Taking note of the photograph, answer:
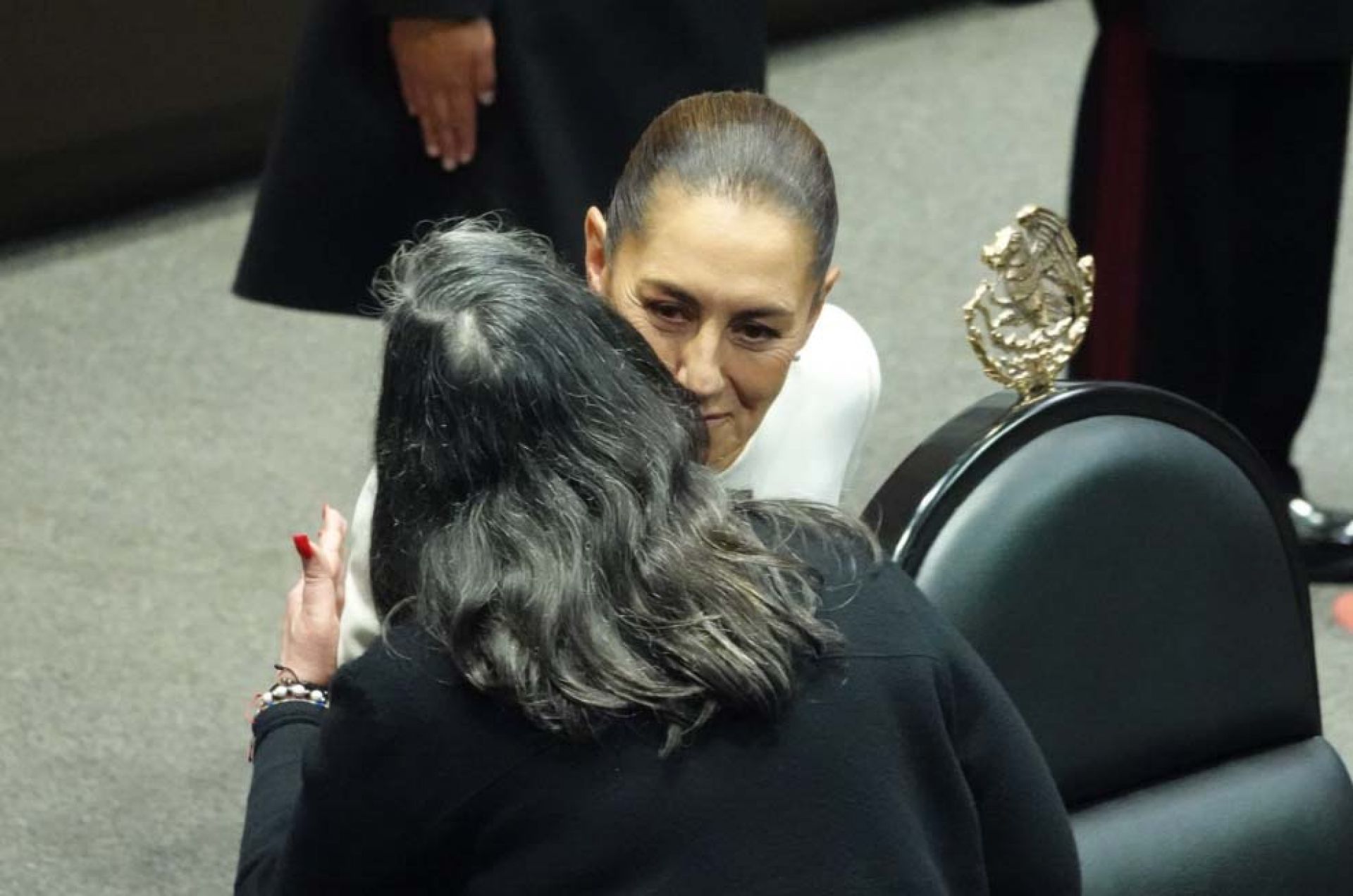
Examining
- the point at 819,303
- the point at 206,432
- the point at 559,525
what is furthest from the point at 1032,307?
the point at 206,432

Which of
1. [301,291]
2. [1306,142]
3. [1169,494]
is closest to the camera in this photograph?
[1169,494]

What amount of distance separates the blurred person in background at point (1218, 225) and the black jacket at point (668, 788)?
156cm

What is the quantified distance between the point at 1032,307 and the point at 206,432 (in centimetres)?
196

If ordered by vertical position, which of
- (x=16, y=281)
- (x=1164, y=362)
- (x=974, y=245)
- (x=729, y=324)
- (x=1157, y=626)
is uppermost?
(x=729, y=324)

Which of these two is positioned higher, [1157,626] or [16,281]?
A: [1157,626]

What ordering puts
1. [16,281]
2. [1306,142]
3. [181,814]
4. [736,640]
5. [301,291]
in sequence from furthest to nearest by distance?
[16,281], [1306,142], [181,814], [301,291], [736,640]

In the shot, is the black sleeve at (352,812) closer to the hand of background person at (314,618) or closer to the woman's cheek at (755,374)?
the hand of background person at (314,618)

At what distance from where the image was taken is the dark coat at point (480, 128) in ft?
6.77

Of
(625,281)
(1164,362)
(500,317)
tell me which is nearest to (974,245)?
(1164,362)

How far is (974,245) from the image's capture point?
13.0ft

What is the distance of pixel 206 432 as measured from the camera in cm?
328

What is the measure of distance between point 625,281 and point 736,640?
47 centimetres

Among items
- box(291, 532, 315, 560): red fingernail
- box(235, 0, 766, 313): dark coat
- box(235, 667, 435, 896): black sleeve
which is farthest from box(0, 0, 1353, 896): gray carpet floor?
box(235, 667, 435, 896): black sleeve

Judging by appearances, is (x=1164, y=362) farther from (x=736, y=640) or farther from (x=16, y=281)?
(x=16, y=281)
